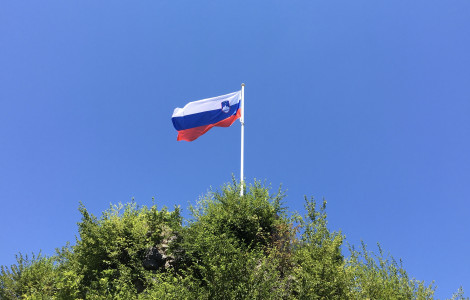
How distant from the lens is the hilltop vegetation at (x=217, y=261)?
55.6ft

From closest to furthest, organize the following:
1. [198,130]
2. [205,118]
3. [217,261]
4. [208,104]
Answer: [217,261]
[205,118]
[198,130]
[208,104]

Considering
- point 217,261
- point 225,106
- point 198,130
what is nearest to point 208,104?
point 225,106

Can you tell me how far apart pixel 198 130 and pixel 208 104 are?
2.70 metres

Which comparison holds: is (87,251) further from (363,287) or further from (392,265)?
(392,265)

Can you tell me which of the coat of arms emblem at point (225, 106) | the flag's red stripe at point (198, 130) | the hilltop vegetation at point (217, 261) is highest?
the coat of arms emblem at point (225, 106)

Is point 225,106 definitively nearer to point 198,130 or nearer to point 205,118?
point 205,118

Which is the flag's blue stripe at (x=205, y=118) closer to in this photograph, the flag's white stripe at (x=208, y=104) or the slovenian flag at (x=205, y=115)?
the slovenian flag at (x=205, y=115)

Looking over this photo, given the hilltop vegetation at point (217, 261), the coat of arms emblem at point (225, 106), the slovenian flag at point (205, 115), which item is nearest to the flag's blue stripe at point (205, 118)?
the slovenian flag at point (205, 115)

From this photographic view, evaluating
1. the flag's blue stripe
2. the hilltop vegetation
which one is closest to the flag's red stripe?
the flag's blue stripe

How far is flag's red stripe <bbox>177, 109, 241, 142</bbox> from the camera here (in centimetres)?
2884

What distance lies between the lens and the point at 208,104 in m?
29.3

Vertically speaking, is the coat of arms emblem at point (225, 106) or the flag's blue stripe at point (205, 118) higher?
the coat of arms emblem at point (225, 106)

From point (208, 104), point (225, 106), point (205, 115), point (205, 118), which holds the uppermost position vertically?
point (208, 104)

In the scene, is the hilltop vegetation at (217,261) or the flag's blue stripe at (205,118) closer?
the hilltop vegetation at (217,261)
